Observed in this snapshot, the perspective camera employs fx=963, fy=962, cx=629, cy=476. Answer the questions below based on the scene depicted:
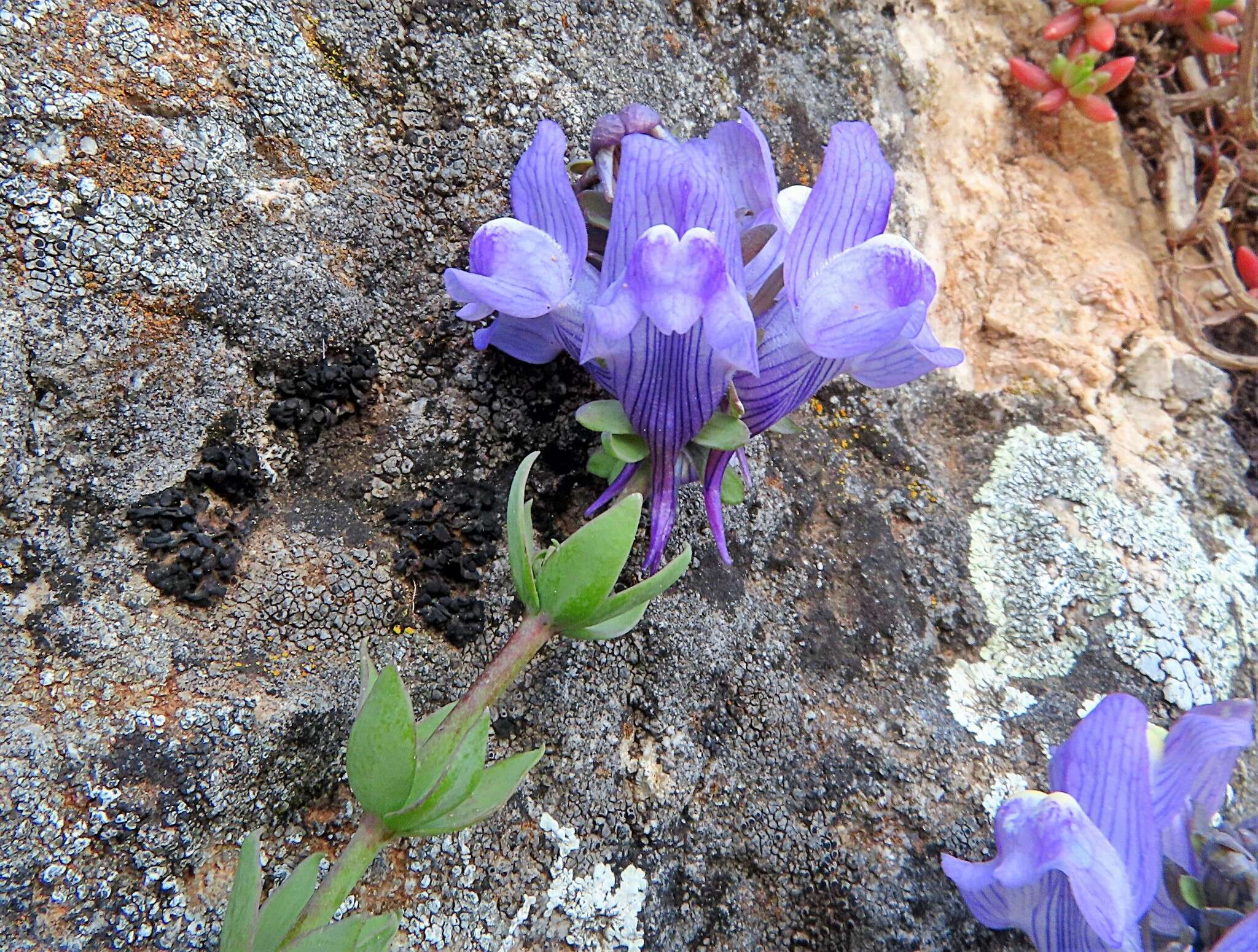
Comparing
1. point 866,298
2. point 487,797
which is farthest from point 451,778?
point 866,298

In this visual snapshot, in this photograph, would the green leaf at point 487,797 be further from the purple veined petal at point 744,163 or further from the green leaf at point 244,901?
the purple veined petal at point 744,163

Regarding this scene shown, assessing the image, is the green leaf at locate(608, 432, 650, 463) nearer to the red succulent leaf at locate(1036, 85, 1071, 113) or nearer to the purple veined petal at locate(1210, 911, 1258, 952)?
the purple veined petal at locate(1210, 911, 1258, 952)

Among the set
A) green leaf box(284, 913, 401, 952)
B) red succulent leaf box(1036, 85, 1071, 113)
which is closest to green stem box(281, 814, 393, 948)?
green leaf box(284, 913, 401, 952)

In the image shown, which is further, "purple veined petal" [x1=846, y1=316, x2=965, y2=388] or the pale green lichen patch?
the pale green lichen patch

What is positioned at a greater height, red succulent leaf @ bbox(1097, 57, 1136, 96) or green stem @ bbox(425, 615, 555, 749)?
red succulent leaf @ bbox(1097, 57, 1136, 96)

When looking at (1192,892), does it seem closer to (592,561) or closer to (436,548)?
(592,561)

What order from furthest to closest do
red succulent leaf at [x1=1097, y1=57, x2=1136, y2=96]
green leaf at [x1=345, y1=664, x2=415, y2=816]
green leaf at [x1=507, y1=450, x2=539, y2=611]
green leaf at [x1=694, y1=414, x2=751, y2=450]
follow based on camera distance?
red succulent leaf at [x1=1097, y1=57, x2=1136, y2=96], green leaf at [x1=694, y1=414, x2=751, y2=450], green leaf at [x1=507, y1=450, x2=539, y2=611], green leaf at [x1=345, y1=664, x2=415, y2=816]
